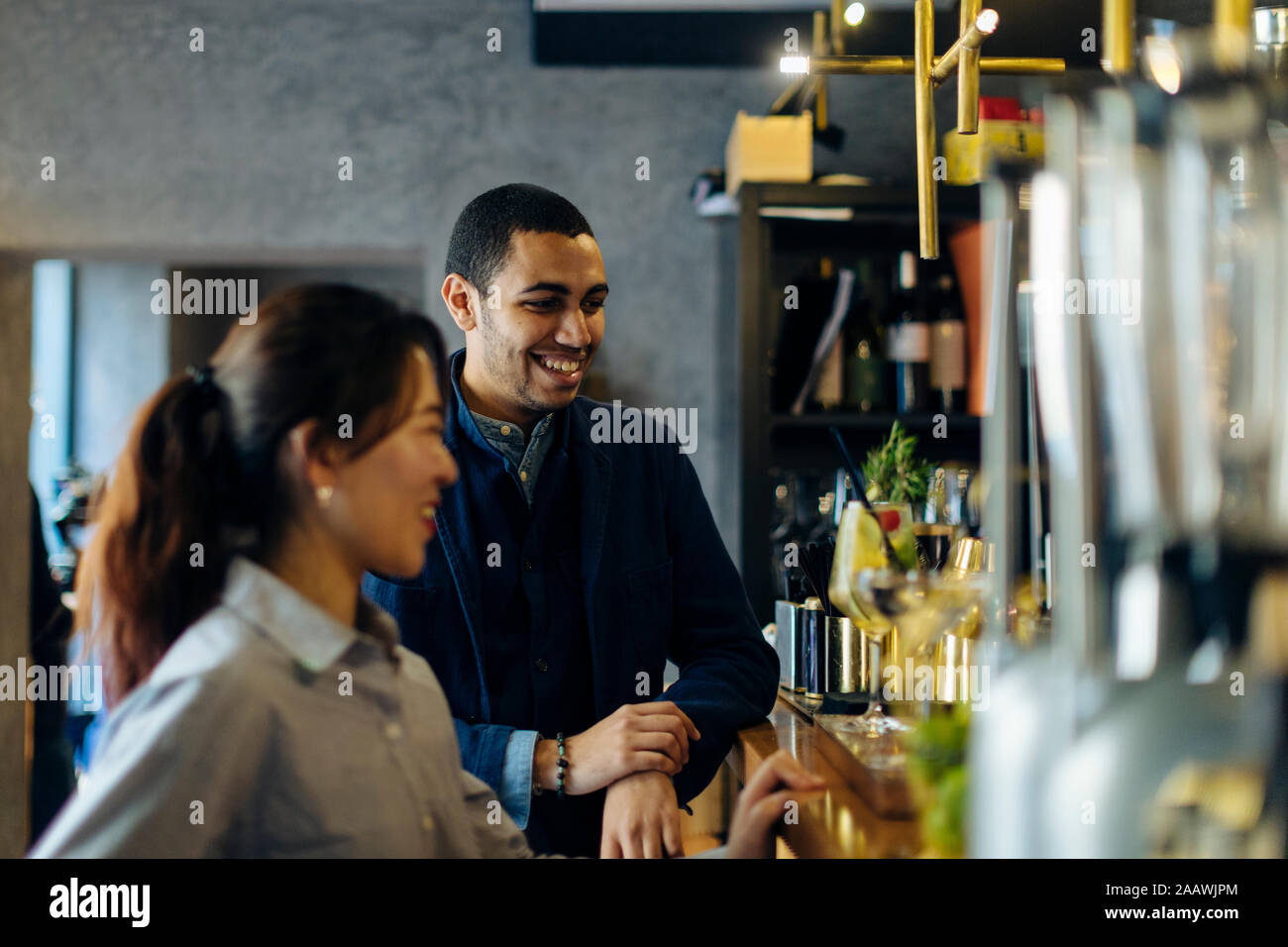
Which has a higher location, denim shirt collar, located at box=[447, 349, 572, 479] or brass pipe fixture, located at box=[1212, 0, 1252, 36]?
brass pipe fixture, located at box=[1212, 0, 1252, 36]

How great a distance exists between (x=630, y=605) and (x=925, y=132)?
595 mm

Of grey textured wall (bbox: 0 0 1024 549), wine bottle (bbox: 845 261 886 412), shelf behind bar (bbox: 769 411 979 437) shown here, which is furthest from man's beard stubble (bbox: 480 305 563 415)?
grey textured wall (bbox: 0 0 1024 549)

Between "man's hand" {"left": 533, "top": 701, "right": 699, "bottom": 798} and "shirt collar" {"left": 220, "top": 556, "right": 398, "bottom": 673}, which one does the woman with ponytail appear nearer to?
"shirt collar" {"left": 220, "top": 556, "right": 398, "bottom": 673}

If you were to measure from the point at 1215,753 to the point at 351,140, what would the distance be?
2340 millimetres

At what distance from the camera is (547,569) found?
1.12 metres

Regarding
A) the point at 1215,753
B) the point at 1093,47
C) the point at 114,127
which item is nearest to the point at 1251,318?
the point at 1215,753

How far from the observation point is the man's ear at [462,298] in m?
1.13

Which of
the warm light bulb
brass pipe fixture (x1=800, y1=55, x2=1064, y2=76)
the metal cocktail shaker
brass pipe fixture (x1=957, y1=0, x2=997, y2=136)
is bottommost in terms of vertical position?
the metal cocktail shaker

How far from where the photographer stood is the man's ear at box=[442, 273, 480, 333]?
1.13 meters

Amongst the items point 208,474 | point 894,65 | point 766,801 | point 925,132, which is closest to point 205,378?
point 208,474

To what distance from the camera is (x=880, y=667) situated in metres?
0.98

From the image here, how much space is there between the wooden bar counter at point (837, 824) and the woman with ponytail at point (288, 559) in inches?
10.0

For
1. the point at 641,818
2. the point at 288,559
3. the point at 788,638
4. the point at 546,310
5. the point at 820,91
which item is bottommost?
the point at 641,818

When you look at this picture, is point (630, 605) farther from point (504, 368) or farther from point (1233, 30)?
point (1233, 30)
